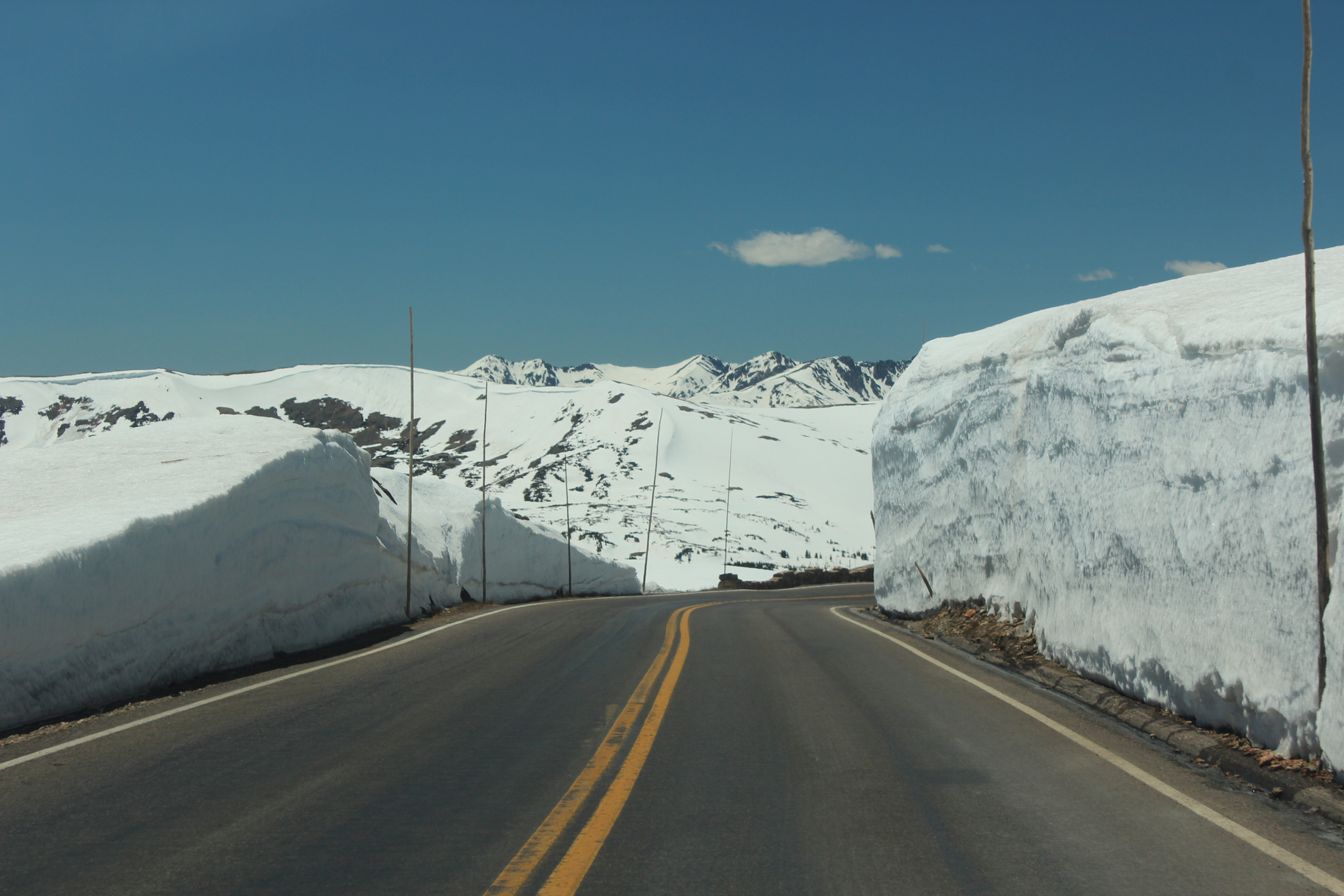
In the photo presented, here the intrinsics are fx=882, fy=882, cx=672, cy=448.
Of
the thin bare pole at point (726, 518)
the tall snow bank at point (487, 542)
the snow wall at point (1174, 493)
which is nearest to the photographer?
the snow wall at point (1174, 493)

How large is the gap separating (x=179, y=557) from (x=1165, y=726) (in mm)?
9602

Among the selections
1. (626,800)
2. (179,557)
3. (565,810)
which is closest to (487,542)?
(179,557)

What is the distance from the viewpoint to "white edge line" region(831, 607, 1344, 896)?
4113 millimetres

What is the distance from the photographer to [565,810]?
4.91 m

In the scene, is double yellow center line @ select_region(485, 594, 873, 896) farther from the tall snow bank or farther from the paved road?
the tall snow bank

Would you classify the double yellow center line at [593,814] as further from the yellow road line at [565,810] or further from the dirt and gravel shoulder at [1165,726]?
the dirt and gravel shoulder at [1165,726]

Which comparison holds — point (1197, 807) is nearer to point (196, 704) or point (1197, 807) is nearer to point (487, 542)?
point (196, 704)

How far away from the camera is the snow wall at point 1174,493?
5.87 meters

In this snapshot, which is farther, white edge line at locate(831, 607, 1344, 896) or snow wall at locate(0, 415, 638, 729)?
snow wall at locate(0, 415, 638, 729)

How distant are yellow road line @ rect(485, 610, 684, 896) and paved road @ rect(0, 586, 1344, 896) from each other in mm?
16

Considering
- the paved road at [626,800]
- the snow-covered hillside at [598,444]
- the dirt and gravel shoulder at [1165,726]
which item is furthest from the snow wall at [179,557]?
the snow-covered hillside at [598,444]

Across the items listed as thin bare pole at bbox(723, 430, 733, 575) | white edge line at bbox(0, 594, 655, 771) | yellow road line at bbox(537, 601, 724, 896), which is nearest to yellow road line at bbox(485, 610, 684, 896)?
yellow road line at bbox(537, 601, 724, 896)

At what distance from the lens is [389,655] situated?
1106 centimetres

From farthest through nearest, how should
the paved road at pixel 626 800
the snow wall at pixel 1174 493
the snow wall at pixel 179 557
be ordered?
the snow wall at pixel 179 557, the snow wall at pixel 1174 493, the paved road at pixel 626 800
